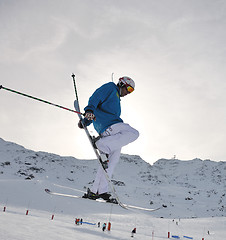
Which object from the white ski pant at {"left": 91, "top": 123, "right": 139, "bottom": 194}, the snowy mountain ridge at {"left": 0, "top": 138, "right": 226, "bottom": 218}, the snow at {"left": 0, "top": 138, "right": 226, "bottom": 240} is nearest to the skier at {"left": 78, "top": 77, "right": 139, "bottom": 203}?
the white ski pant at {"left": 91, "top": 123, "right": 139, "bottom": 194}

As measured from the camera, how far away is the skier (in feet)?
14.4

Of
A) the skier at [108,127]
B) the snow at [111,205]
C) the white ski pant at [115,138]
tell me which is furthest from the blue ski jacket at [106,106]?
the snow at [111,205]

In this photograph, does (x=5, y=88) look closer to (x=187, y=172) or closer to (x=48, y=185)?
(x=48, y=185)

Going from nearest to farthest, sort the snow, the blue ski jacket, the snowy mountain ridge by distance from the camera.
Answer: the blue ski jacket, the snow, the snowy mountain ridge

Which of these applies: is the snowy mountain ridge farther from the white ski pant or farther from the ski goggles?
the ski goggles

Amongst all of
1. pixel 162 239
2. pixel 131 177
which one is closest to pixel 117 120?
pixel 162 239

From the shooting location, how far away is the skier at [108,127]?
4.38 metres

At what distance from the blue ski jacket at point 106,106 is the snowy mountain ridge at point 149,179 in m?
38.2

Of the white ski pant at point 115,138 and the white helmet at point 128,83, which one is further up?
the white helmet at point 128,83

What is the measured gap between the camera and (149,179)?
84562 millimetres

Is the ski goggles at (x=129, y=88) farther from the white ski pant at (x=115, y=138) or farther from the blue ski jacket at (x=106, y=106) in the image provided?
the white ski pant at (x=115, y=138)

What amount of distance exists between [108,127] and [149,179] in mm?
83776

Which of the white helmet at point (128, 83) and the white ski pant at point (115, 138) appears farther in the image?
the white helmet at point (128, 83)

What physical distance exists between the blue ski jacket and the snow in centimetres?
774
